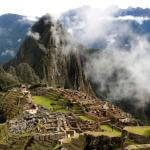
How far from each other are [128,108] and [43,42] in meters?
44.6

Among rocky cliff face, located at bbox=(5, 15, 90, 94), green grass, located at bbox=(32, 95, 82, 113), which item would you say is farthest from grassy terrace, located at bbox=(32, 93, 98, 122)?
rocky cliff face, located at bbox=(5, 15, 90, 94)

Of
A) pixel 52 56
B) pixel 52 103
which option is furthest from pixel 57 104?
pixel 52 56

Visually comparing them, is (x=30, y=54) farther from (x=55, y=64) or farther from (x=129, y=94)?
(x=129, y=94)

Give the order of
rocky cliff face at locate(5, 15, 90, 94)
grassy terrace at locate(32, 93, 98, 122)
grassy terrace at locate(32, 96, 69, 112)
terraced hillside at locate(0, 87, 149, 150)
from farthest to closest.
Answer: rocky cliff face at locate(5, 15, 90, 94), grassy terrace at locate(32, 96, 69, 112), grassy terrace at locate(32, 93, 98, 122), terraced hillside at locate(0, 87, 149, 150)

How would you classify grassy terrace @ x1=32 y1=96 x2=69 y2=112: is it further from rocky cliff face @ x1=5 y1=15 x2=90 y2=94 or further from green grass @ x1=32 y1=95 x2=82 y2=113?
rocky cliff face @ x1=5 y1=15 x2=90 y2=94

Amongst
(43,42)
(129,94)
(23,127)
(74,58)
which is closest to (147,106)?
(129,94)

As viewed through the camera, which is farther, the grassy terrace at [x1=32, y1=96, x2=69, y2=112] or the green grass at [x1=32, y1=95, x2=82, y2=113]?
the grassy terrace at [x1=32, y1=96, x2=69, y2=112]

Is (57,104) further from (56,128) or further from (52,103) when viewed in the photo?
(56,128)

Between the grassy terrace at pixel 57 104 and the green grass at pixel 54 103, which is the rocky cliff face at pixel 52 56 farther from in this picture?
the green grass at pixel 54 103

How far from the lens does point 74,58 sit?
188000 millimetres

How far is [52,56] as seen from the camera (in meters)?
170

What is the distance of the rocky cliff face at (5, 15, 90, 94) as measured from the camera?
166m

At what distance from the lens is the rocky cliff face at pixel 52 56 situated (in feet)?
545

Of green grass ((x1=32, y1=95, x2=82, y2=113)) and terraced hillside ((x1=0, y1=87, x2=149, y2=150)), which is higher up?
terraced hillside ((x1=0, y1=87, x2=149, y2=150))
